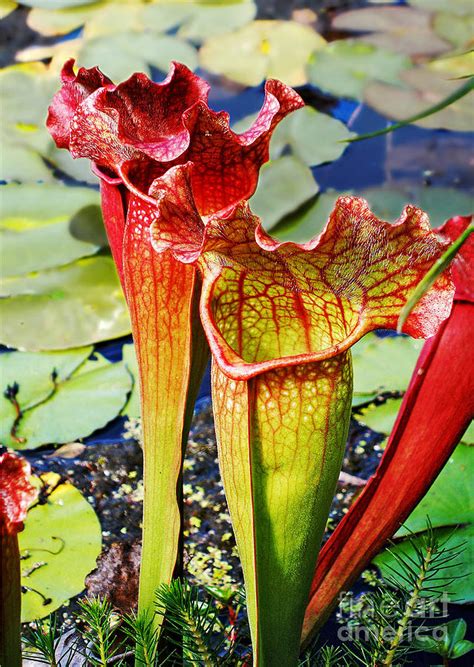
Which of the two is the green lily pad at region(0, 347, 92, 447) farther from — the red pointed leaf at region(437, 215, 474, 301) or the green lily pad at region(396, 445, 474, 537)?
the red pointed leaf at region(437, 215, 474, 301)

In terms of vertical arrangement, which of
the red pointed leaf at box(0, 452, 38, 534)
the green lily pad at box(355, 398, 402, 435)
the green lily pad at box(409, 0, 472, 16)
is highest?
the red pointed leaf at box(0, 452, 38, 534)

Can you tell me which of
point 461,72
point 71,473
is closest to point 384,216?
point 461,72

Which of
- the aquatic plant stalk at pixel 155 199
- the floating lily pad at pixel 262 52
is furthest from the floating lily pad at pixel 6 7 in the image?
the aquatic plant stalk at pixel 155 199

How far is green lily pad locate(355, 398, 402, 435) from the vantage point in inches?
74.9

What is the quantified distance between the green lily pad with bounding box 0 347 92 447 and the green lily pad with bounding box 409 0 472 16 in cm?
249

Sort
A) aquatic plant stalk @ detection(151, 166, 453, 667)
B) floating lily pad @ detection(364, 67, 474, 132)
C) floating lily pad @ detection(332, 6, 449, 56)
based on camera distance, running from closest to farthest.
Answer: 1. aquatic plant stalk @ detection(151, 166, 453, 667)
2. floating lily pad @ detection(364, 67, 474, 132)
3. floating lily pad @ detection(332, 6, 449, 56)

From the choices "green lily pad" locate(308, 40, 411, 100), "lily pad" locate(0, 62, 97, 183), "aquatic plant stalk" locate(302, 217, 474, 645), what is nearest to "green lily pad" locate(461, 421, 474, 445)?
"aquatic plant stalk" locate(302, 217, 474, 645)

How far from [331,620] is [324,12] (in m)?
3.00

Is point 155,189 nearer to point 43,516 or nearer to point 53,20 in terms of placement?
point 43,516

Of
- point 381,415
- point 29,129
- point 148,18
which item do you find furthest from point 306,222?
point 148,18

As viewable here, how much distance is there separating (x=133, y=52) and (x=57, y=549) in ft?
7.49

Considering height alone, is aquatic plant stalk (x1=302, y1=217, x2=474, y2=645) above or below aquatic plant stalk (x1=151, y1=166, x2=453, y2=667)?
below

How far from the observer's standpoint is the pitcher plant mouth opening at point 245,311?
0.75 metres

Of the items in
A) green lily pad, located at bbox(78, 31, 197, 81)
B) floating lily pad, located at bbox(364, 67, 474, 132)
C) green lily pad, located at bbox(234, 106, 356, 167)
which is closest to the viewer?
green lily pad, located at bbox(234, 106, 356, 167)
